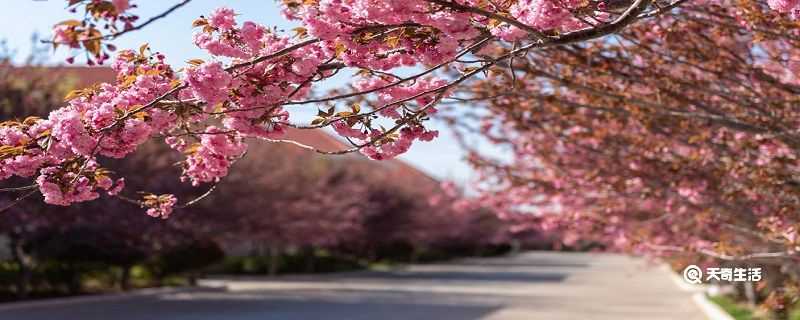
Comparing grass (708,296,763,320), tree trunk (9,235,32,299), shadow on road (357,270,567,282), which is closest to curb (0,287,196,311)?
tree trunk (9,235,32,299)

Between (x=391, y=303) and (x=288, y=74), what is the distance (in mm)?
18890

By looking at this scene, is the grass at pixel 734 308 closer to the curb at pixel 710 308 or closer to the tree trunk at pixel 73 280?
the curb at pixel 710 308

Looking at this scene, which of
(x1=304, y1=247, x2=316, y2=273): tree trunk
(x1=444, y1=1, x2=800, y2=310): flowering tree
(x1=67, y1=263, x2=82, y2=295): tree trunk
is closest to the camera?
(x1=444, y1=1, x2=800, y2=310): flowering tree

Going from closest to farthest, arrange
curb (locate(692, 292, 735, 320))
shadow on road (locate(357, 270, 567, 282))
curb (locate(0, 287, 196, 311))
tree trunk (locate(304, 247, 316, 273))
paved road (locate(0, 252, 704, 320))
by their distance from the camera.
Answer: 1. curb (locate(692, 292, 735, 320))
2. paved road (locate(0, 252, 704, 320))
3. curb (locate(0, 287, 196, 311))
4. shadow on road (locate(357, 270, 567, 282))
5. tree trunk (locate(304, 247, 316, 273))

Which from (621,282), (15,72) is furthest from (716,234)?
(621,282)

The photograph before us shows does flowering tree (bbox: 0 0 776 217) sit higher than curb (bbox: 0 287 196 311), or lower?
higher

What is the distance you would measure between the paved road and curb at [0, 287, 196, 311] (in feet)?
0.20

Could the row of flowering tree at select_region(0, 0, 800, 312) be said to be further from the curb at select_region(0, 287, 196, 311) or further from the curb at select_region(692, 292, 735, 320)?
the curb at select_region(0, 287, 196, 311)

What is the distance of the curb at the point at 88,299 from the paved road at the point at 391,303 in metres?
0.06

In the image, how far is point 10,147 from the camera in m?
5.11

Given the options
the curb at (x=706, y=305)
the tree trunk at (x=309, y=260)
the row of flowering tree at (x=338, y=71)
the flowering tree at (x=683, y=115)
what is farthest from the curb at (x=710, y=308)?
the tree trunk at (x=309, y=260)

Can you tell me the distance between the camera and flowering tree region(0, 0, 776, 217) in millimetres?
4770

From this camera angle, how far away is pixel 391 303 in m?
23.8

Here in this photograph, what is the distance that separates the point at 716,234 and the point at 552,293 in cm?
1371
